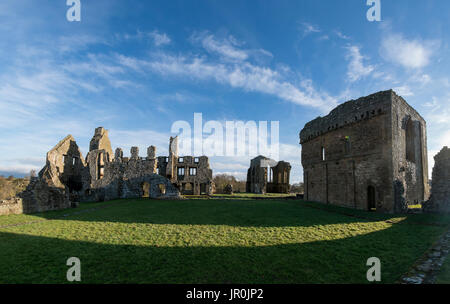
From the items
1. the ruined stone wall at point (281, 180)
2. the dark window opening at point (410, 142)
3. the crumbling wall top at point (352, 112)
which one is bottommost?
the ruined stone wall at point (281, 180)

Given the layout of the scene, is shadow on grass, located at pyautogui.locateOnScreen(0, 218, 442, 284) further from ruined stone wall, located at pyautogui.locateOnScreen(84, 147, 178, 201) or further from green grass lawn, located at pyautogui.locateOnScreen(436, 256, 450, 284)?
ruined stone wall, located at pyautogui.locateOnScreen(84, 147, 178, 201)

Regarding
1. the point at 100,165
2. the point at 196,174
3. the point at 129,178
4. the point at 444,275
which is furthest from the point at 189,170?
the point at 444,275

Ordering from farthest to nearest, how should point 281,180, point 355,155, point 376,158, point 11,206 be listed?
1. point 281,180
2. point 355,155
3. point 376,158
4. point 11,206

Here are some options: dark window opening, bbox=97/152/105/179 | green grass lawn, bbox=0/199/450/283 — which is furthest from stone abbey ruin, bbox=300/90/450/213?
dark window opening, bbox=97/152/105/179

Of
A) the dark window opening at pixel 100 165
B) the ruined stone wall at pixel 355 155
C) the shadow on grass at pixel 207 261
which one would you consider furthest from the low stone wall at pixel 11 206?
the ruined stone wall at pixel 355 155

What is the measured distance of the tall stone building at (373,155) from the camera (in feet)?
45.7

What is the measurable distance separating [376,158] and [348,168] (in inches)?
96.3

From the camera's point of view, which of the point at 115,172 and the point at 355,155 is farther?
the point at 115,172

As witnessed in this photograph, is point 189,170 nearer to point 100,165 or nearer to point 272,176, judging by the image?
point 100,165

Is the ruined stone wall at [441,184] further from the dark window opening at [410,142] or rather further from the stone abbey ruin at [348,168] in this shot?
the dark window opening at [410,142]

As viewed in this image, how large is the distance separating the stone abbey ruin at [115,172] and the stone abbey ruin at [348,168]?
0.13 meters

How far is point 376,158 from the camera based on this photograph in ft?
47.8

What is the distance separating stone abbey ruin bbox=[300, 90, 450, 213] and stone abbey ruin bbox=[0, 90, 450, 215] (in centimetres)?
5
